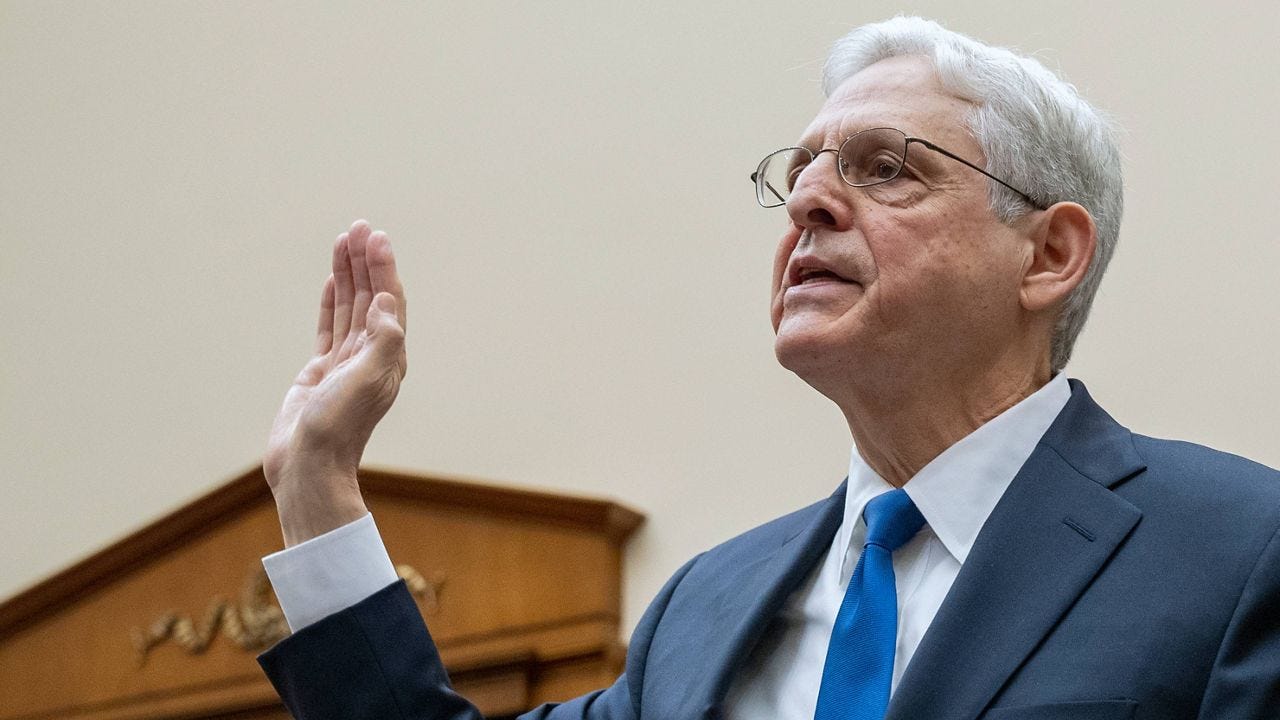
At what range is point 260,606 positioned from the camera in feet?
15.3

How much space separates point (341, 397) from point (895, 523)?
2.08 ft

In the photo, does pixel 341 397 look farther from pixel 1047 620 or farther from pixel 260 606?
pixel 260 606

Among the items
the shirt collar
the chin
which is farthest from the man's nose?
the shirt collar

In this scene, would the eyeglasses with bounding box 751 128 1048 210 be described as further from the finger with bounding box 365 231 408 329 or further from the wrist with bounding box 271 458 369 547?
the wrist with bounding box 271 458 369 547

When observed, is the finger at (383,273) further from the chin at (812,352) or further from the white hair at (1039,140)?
the white hair at (1039,140)

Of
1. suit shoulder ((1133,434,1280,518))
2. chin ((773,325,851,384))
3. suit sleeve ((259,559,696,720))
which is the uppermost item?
chin ((773,325,851,384))

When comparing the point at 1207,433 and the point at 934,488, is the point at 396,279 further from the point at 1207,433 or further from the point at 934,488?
the point at 1207,433

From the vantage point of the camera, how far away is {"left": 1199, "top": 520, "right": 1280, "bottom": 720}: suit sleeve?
1367 millimetres

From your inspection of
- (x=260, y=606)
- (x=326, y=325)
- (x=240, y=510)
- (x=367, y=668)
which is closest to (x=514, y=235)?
(x=240, y=510)

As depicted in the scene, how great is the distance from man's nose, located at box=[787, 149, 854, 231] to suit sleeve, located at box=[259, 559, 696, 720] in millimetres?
642

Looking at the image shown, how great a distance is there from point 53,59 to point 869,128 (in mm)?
4930

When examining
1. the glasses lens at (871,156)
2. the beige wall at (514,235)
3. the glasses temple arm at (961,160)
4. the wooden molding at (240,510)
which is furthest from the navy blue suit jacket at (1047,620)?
the wooden molding at (240,510)

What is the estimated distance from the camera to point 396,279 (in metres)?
1.95

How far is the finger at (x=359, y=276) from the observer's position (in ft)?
6.44
